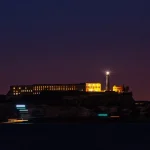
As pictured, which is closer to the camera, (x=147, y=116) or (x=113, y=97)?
(x=147, y=116)

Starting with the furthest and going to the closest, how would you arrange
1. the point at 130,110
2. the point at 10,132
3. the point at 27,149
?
1. the point at 130,110
2. the point at 10,132
3. the point at 27,149

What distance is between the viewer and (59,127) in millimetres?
124812

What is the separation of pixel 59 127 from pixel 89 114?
98.5ft

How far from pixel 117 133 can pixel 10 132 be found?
52.9ft

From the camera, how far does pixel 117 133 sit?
346 feet

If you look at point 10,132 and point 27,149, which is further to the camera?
point 10,132

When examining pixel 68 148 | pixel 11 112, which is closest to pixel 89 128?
pixel 11 112

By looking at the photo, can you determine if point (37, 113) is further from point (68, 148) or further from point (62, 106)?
point (68, 148)

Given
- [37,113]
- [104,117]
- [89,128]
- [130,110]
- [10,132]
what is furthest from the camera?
[89,128]

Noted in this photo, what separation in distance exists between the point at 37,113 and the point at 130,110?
83.4 feet

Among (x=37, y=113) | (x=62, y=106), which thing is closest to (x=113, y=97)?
(x=62, y=106)

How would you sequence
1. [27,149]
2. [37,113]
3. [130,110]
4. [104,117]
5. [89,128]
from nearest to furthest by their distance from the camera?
[27,149] → [37,113] → [104,117] → [130,110] → [89,128]

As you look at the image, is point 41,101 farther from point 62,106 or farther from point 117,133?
point 117,133

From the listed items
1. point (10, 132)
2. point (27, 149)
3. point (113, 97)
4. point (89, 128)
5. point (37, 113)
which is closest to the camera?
point (27, 149)
